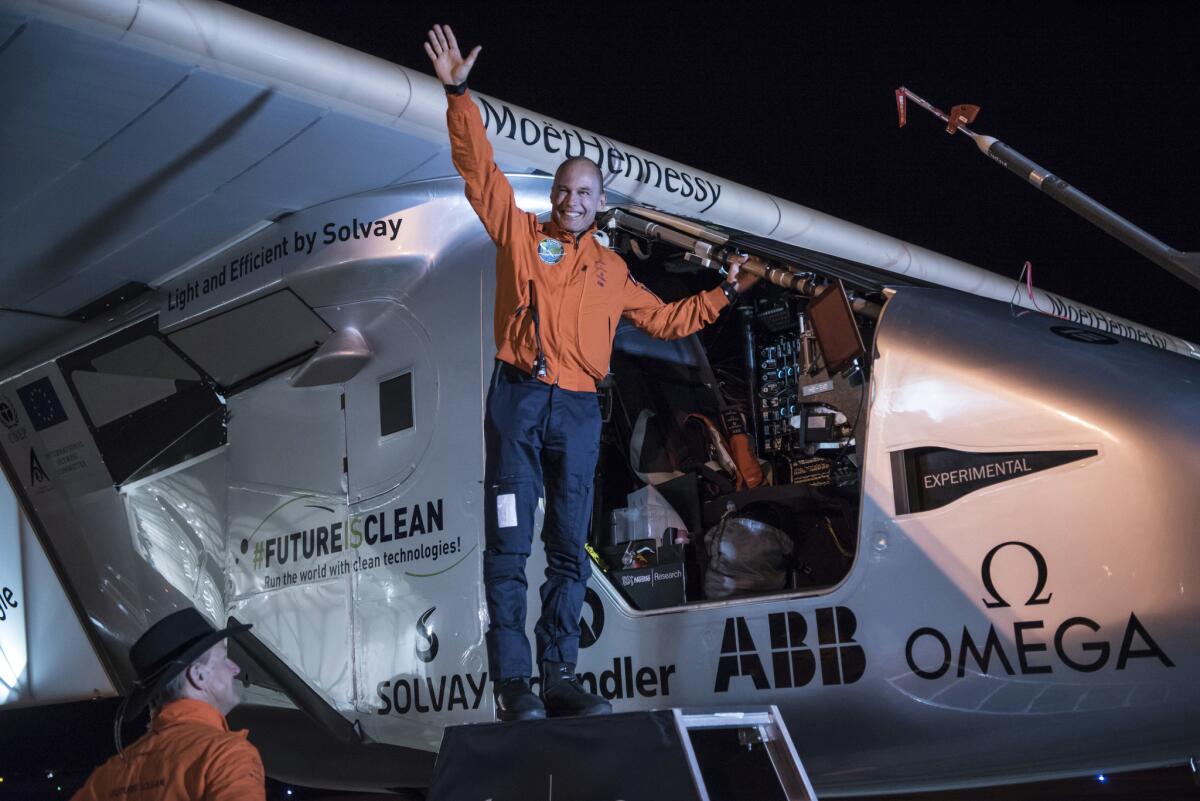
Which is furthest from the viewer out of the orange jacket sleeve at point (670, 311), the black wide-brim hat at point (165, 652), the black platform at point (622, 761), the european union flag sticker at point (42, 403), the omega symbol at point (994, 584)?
the european union flag sticker at point (42, 403)

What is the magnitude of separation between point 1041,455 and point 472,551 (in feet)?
6.84

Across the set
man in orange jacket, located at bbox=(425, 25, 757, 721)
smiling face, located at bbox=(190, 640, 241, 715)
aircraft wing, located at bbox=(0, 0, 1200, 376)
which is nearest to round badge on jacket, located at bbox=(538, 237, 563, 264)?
man in orange jacket, located at bbox=(425, 25, 757, 721)

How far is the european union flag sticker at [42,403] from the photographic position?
6.72 meters

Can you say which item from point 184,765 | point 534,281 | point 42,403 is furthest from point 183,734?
point 42,403

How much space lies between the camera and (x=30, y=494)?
22.8 feet

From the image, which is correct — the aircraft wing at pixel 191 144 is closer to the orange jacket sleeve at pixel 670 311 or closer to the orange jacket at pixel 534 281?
the orange jacket sleeve at pixel 670 311

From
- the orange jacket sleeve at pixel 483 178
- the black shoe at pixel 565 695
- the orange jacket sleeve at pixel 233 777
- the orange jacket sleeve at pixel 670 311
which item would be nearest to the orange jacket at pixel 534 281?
the orange jacket sleeve at pixel 483 178

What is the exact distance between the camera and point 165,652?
2.54 m

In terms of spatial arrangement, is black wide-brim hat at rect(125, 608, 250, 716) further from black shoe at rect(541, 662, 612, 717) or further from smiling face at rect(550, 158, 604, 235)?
smiling face at rect(550, 158, 604, 235)

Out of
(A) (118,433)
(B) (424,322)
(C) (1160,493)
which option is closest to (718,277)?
(B) (424,322)

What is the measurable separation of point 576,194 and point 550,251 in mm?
206

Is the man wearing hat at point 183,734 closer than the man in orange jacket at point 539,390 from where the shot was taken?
Yes

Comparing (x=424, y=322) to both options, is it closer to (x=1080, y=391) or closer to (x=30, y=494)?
(x=1080, y=391)

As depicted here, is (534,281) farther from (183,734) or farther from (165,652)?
(183,734)
